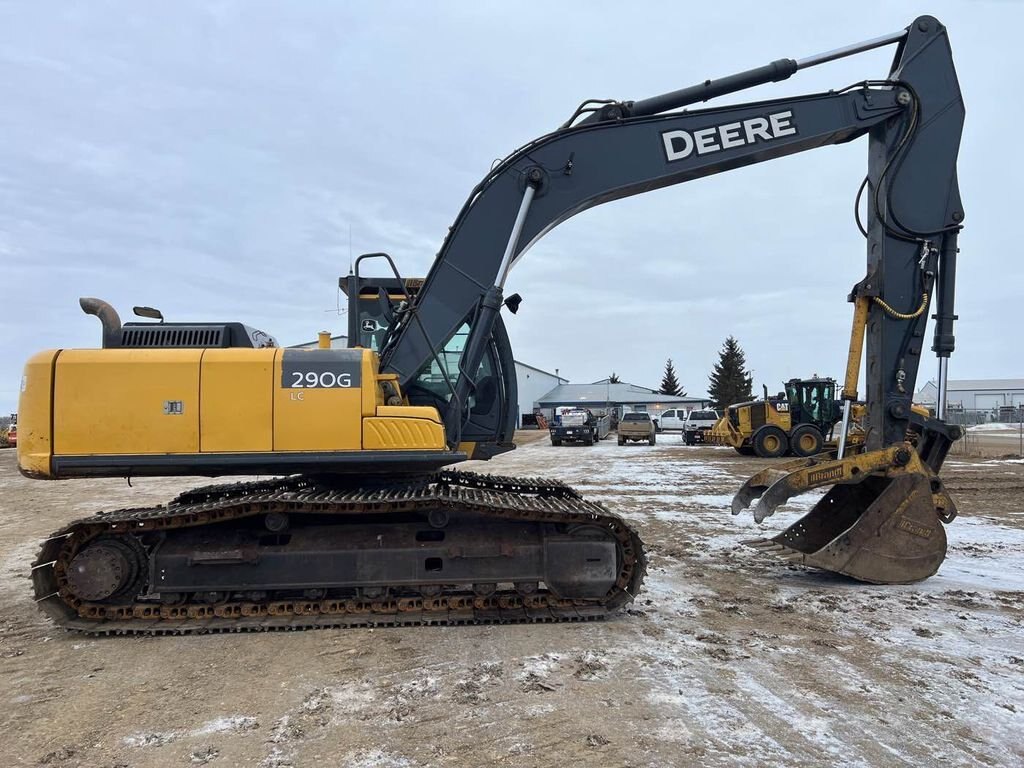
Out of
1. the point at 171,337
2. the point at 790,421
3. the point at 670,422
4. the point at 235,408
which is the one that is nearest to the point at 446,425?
the point at 235,408

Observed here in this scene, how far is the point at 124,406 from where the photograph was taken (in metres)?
5.23

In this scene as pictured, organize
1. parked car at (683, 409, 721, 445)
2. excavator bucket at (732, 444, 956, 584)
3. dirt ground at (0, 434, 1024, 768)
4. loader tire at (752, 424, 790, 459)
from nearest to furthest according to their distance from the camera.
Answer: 1. dirt ground at (0, 434, 1024, 768)
2. excavator bucket at (732, 444, 956, 584)
3. loader tire at (752, 424, 790, 459)
4. parked car at (683, 409, 721, 445)

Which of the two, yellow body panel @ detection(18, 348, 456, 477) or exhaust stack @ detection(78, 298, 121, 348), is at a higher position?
exhaust stack @ detection(78, 298, 121, 348)

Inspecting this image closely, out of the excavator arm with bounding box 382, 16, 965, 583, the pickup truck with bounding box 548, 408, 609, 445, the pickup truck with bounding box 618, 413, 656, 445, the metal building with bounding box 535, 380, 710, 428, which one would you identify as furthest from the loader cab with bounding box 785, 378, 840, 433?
the metal building with bounding box 535, 380, 710, 428

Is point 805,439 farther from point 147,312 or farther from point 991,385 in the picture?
point 991,385

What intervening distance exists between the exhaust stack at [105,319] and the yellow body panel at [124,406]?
338mm

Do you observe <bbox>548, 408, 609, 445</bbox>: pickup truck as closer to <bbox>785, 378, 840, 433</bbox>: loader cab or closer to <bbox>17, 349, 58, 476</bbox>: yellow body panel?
<bbox>785, 378, 840, 433</bbox>: loader cab

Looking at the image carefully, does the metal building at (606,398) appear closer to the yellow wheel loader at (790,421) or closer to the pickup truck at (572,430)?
the pickup truck at (572,430)

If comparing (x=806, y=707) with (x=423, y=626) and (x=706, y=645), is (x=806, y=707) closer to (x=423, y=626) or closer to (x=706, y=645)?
(x=706, y=645)

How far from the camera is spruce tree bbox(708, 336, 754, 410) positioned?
2554 inches

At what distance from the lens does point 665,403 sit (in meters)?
77.9

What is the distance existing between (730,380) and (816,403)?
42740 mm

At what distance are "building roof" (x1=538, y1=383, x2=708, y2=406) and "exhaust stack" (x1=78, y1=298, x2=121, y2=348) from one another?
75554mm

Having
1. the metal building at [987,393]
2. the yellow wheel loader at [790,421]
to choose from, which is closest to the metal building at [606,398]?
the metal building at [987,393]
